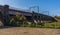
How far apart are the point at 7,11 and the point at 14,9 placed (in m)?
5.10

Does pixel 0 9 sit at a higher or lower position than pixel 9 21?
higher

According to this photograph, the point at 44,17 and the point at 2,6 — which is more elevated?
the point at 2,6

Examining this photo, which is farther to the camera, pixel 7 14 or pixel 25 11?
pixel 25 11

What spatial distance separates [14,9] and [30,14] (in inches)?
330

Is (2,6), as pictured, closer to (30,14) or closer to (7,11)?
(7,11)

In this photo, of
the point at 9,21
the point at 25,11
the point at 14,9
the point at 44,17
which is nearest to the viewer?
the point at 9,21

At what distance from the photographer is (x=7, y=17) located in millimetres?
37875

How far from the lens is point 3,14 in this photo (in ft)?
123

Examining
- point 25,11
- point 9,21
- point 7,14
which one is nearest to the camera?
point 9,21

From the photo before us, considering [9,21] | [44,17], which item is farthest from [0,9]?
[44,17]

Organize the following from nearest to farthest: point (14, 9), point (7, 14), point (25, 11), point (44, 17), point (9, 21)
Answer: point (9, 21) → point (7, 14) → point (14, 9) → point (25, 11) → point (44, 17)

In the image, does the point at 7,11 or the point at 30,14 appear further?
the point at 30,14

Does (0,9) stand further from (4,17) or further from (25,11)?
(25,11)

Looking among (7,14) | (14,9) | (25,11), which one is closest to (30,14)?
(25,11)
